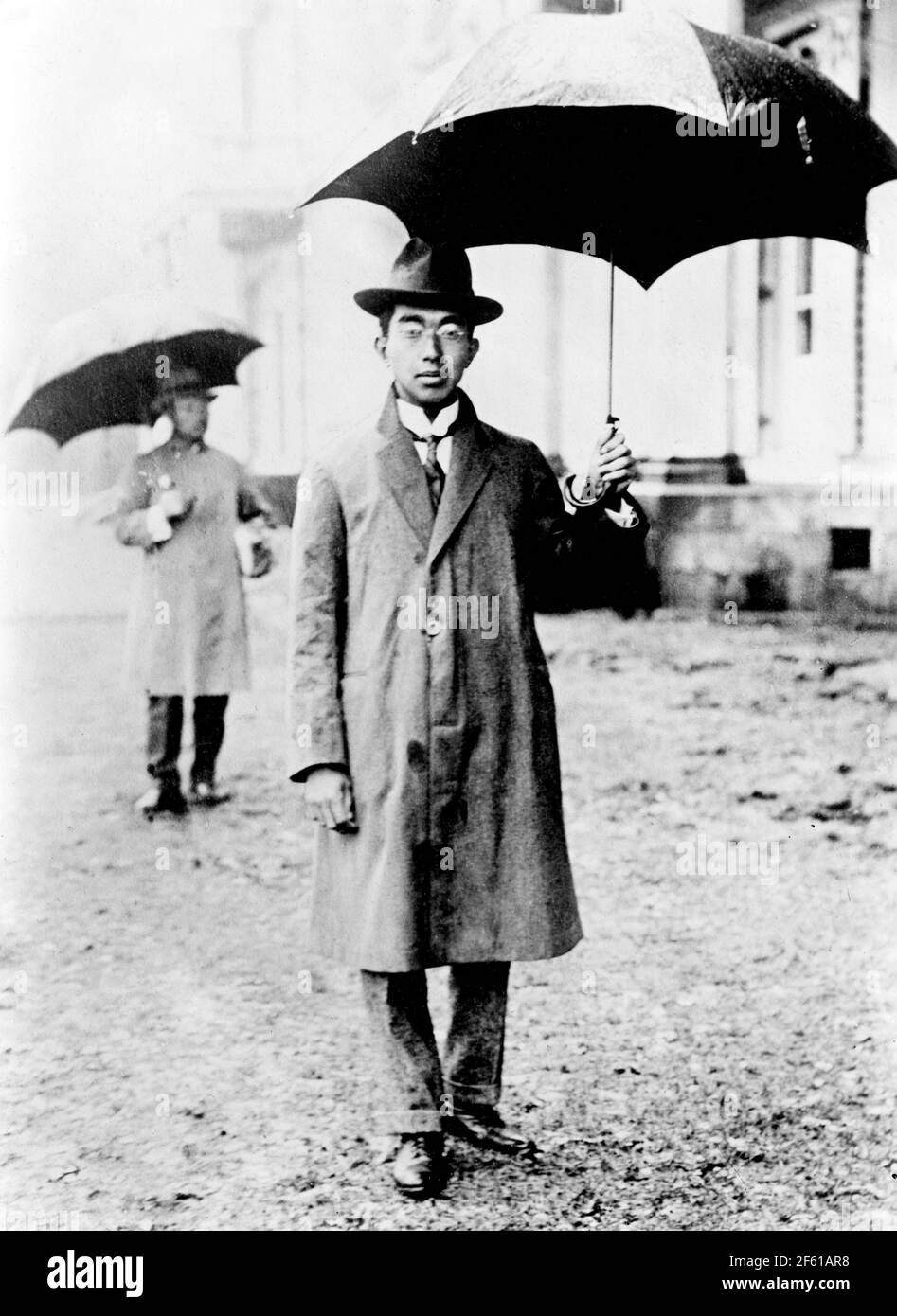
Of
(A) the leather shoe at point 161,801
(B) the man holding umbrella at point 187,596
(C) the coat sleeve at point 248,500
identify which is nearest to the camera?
(B) the man holding umbrella at point 187,596

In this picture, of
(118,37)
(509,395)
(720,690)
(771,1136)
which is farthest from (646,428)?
(771,1136)

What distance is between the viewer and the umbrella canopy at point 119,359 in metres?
4.59

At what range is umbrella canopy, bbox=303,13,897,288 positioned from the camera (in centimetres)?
282

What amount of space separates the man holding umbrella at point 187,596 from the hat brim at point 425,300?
2650 mm

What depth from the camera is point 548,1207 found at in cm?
302

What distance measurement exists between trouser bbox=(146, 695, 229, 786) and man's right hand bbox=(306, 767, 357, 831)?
3031mm

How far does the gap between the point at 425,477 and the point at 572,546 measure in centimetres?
35

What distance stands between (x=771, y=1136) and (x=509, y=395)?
14.5ft

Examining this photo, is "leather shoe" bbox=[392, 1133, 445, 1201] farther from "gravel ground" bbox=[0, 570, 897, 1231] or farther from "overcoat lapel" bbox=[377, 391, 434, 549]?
"overcoat lapel" bbox=[377, 391, 434, 549]

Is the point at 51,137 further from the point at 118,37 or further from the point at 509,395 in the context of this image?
the point at 509,395

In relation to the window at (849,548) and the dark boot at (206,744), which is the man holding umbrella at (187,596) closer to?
the dark boot at (206,744)

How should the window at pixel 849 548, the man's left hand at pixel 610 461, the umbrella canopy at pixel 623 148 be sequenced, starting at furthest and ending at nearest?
1. the window at pixel 849 548
2. the man's left hand at pixel 610 461
3. the umbrella canopy at pixel 623 148

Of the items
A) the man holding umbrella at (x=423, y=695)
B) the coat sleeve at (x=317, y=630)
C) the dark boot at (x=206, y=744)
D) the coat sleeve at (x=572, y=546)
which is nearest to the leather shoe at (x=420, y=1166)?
the man holding umbrella at (x=423, y=695)

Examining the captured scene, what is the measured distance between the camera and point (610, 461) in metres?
2.99
